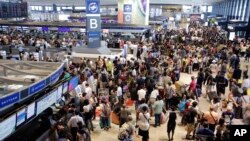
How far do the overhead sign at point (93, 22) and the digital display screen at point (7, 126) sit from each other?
11909mm

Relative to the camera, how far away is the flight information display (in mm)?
31719

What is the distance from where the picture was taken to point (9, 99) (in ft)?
21.5

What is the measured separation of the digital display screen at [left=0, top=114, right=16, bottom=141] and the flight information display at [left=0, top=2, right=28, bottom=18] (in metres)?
27.6

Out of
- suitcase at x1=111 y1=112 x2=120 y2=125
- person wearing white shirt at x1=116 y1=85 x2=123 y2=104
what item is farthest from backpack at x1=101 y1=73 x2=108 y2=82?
suitcase at x1=111 y1=112 x2=120 y2=125

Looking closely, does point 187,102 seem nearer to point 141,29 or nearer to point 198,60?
point 198,60

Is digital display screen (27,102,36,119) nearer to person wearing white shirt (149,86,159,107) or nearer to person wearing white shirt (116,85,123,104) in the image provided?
person wearing white shirt (116,85,123,104)

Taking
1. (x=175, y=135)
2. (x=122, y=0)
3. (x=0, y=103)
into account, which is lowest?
(x=175, y=135)

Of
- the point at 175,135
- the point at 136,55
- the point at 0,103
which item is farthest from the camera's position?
the point at 136,55

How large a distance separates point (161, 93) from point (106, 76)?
2591 millimetres

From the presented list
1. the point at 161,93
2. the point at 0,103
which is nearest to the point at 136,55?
the point at 161,93

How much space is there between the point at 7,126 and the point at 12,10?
30.2 metres

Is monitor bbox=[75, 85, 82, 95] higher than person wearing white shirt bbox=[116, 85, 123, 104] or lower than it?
higher

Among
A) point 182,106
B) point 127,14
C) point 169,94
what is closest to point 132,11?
point 127,14

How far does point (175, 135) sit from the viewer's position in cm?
921
